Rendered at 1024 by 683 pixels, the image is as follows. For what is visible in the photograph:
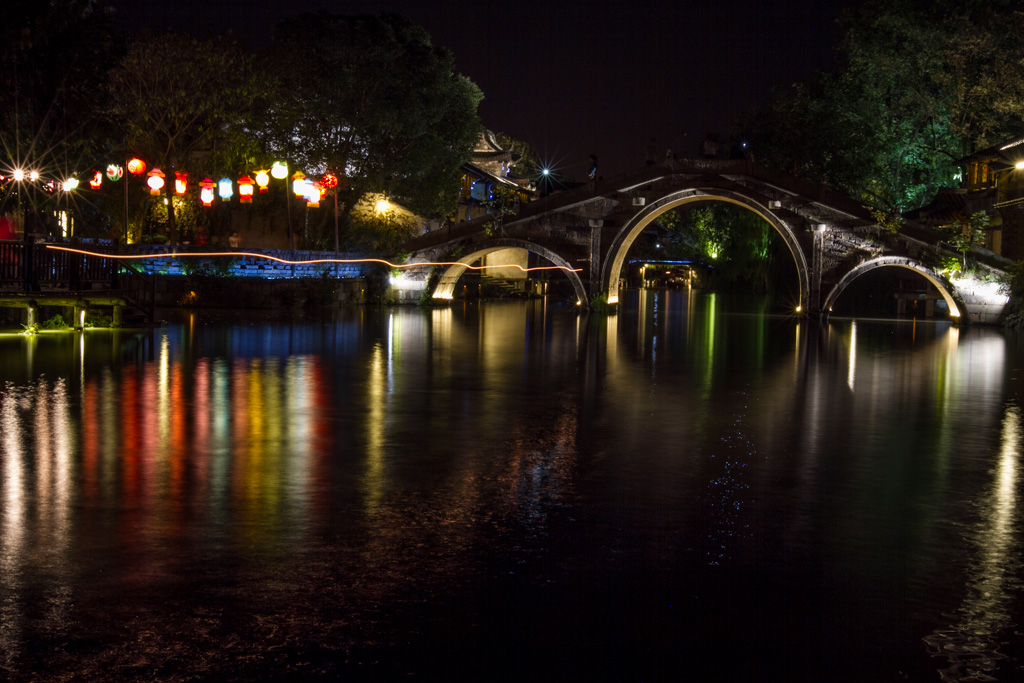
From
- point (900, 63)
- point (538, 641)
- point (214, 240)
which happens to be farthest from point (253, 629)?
point (900, 63)

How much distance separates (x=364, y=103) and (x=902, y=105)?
84.8 ft

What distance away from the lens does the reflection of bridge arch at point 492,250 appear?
135 ft

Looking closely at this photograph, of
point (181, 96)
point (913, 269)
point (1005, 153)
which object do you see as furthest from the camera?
point (1005, 153)

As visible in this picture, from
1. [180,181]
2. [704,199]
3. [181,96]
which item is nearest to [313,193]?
[180,181]

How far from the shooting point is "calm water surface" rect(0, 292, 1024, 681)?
5.46 m

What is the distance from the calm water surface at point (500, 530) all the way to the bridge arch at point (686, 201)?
2400 cm

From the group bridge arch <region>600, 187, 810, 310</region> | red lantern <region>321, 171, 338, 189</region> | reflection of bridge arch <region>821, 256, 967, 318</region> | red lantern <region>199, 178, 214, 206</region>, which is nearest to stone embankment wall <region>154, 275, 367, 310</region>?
red lantern <region>199, 178, 214, 206</region>

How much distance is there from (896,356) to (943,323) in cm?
1724

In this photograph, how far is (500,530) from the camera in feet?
25.3

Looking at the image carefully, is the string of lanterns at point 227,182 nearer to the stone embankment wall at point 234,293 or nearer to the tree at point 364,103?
the tree at point 364,103

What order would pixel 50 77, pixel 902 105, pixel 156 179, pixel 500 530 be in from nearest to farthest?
pixel 500 530
pixel 50 77
pixel 156 179
pixel 902 105

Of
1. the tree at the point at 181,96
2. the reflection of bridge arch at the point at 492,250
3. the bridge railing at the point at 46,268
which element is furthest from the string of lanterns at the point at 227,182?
the bridge railing at the point at 46,268

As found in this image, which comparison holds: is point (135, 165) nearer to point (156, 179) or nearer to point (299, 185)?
point (156, 179)

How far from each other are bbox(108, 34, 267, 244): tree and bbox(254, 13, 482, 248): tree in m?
1.61
